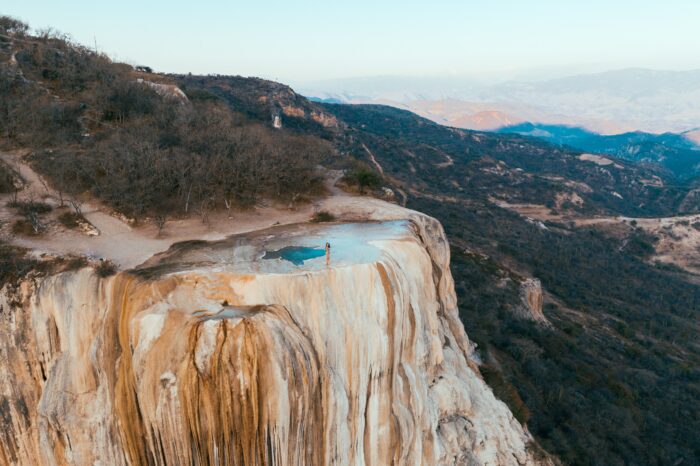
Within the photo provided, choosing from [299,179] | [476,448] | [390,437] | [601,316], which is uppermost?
[299,179]

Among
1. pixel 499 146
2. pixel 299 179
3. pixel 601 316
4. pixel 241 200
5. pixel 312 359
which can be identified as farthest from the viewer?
pixel 499 146

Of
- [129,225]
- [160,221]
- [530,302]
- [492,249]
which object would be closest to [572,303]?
[492,249]

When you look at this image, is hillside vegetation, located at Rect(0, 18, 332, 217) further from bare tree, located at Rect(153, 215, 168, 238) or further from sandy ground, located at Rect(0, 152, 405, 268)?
bare tree, located at Rect(153, 215, 168, 238)

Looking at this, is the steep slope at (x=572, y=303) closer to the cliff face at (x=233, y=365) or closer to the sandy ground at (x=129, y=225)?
the cliff face at (x=233, y=365)

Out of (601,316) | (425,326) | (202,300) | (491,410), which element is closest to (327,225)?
(425,326)

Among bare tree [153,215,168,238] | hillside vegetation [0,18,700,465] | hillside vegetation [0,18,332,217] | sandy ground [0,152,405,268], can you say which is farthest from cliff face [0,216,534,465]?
hillside vegetation [0,18,332,217]

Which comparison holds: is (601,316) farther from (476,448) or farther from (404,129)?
(404,129)
